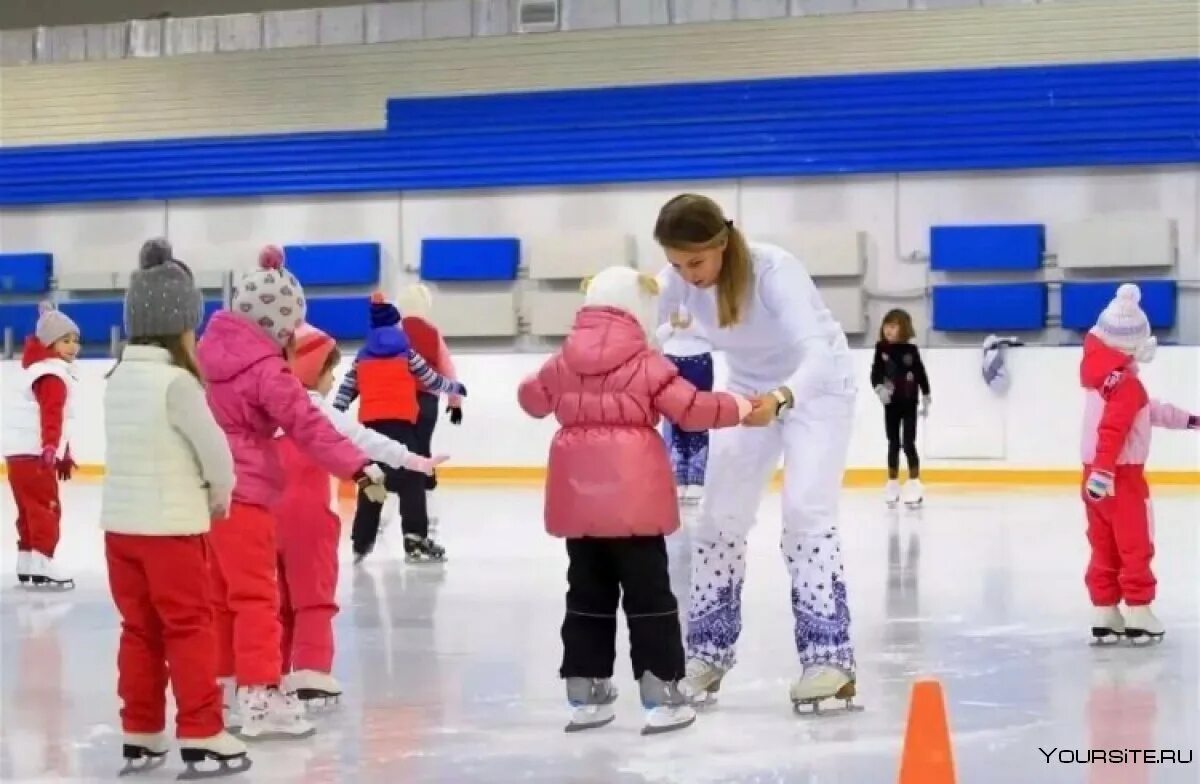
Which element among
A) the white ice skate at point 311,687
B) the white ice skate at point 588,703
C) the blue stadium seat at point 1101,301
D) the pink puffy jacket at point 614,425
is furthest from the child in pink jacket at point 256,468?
the blue stadium seat at point 1101,301

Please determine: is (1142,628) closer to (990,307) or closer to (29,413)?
(29,413)

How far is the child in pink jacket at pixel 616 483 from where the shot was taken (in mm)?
3912

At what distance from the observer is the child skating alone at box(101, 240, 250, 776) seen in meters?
3.57

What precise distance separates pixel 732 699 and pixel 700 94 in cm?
1108

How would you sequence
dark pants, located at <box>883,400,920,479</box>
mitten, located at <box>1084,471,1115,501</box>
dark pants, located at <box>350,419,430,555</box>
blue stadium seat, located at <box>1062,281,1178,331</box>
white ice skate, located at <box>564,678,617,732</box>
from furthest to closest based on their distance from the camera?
blue stadium seat, located at <box>1062,281,1178,331</box>, dark pants, located at <box>883,400,920,479</box>, dark pants, located at <box>350,419,430,555</box>, mitten, located at <box>1084,471,1115,501</box>, white ice skate, located at <box>564,678,617,732</box>

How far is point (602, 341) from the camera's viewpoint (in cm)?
396

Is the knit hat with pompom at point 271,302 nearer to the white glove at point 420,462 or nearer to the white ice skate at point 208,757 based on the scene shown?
the white glove at point 420,462

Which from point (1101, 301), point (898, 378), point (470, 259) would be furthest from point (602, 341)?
point (470, 259)

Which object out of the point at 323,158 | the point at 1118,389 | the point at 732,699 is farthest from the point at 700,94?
the point at 732,699

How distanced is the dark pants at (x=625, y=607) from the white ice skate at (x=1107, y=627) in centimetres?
183

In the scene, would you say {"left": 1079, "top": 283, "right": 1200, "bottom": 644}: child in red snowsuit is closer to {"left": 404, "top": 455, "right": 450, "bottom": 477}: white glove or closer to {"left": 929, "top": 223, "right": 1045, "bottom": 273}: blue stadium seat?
{"left": 404, "top": 455, "right": 450, "bottom": 477}: white glove

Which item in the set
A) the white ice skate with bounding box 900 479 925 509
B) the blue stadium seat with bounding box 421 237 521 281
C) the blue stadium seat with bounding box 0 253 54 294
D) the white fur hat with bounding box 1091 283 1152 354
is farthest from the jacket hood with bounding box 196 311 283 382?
the blue stadium seat with bounding box 0 253 54 294

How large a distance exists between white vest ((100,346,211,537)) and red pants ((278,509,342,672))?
0.68m

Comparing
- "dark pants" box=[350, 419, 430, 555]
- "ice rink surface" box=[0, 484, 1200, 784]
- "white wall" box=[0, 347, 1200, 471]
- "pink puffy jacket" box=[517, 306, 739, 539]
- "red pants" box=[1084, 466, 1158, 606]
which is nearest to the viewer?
"ice rink surface" box=[0, 484, 1200, 784]
